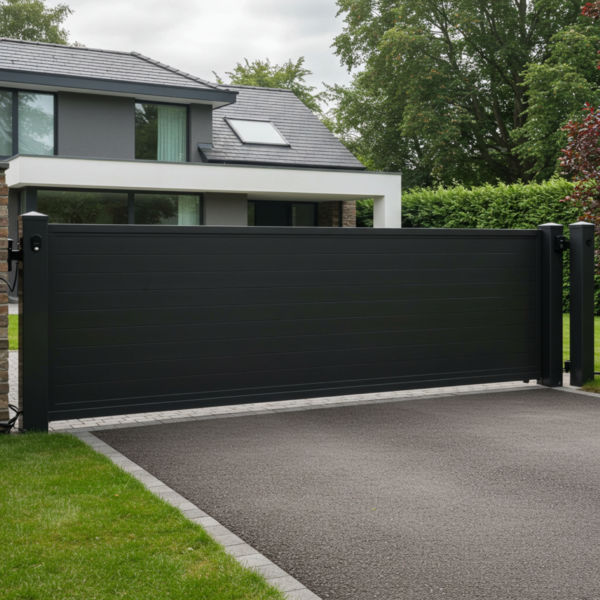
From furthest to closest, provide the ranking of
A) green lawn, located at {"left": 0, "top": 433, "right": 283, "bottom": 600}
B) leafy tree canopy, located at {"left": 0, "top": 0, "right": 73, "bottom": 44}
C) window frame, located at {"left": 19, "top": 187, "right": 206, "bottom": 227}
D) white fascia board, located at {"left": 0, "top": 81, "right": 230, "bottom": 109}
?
leafy tree canopy, located at {"left": 0, "top": 0, "right": 73, "bottom": 44}
white fascia board, located at {"left": 0, "top": 81, "right": 230, "bottom": 109}
window frame, located at {"left": 19, "top": 187, "right": 206, "bottom": 227}
green lawn, located at {"left": 0, "top": 433, "right": 283, "bottom": 600}

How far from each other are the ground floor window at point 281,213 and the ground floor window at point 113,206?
10.2 ft

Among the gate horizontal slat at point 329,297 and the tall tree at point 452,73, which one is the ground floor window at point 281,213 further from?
the gate horizontal slat at point 329,297

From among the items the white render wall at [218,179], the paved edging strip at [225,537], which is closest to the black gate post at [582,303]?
the paved edging strip at [225,537]

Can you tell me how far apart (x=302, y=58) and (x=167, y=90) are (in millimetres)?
27294

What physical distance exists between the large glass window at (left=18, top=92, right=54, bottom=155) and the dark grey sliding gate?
1513cm

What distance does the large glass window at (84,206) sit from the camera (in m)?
19.7

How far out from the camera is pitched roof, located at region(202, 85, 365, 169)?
23.1 meters

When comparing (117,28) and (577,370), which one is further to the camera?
(117,28)

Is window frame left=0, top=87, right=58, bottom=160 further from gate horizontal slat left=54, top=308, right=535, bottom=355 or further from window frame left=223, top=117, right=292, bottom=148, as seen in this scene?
gate horizontal slat left=54, top=308, right=535, bottom=355

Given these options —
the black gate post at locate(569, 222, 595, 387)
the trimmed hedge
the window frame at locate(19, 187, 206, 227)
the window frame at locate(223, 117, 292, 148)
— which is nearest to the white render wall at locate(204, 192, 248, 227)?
the window frame at locate(19, 187, 206, 227)

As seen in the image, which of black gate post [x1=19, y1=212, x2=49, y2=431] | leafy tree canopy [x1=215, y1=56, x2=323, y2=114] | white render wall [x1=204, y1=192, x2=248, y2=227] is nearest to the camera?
black gate post [x1=19, y1=212, x2=49, y2=431]

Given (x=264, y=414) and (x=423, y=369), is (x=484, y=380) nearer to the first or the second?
(x=423, y=369)

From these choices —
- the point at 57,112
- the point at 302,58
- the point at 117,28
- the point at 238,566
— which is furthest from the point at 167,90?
the point at 117,28

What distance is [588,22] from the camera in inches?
1141
